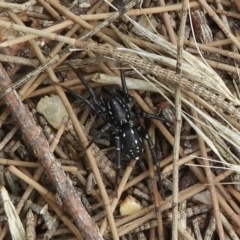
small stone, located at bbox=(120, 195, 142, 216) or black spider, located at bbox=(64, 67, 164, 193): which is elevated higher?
black spider, located at bbox=(64, 67, 164, 193)

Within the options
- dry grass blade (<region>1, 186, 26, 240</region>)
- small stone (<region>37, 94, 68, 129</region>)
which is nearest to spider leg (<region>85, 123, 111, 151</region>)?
→ small stone (<region>37, 94, 68, 129</region>)

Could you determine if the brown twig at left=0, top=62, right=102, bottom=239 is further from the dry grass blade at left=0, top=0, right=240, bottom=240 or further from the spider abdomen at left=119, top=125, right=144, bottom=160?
the spider abdomen at left=119, top=125, right=144, bottom=160

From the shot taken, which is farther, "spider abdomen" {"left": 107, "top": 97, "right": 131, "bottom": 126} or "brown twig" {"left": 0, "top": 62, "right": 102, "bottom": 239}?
"spider abdomen" {"left": 107, "top": 97, "right": 131, "bottom": 126}

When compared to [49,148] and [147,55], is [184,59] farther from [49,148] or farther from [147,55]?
[49,148]

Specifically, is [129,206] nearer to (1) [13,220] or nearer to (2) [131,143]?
(2) [131,143]

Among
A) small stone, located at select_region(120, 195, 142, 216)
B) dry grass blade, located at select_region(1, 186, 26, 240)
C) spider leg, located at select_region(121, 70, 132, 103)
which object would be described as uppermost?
spider leg, located at select_region(121, 70, 132, 103)

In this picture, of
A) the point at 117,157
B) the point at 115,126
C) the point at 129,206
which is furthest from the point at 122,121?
the point at 129,206

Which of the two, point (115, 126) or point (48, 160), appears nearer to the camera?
point (48, 160)
